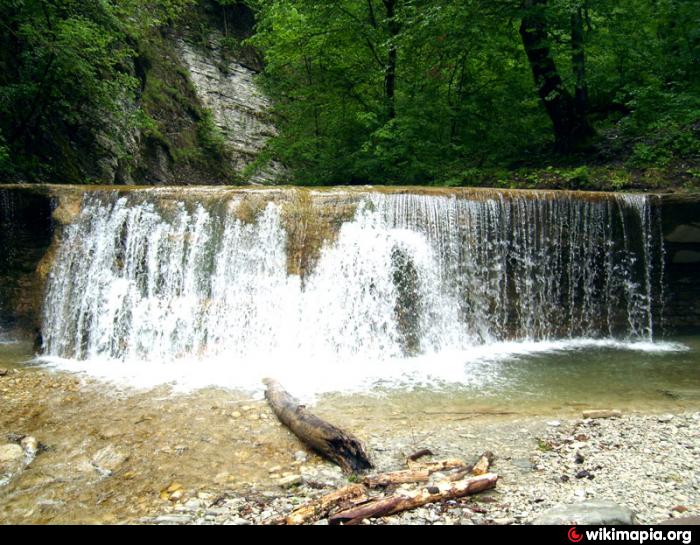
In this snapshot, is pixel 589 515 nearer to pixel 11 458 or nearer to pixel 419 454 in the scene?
pixel 419 454

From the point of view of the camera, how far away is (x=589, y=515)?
266cm

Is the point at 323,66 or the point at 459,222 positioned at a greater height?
the point at 323,66

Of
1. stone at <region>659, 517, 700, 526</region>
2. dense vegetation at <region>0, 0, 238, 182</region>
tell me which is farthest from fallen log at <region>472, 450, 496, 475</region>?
dense vegetation at <region>0, 0, 238, 182</region>

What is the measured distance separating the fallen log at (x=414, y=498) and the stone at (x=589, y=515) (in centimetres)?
53

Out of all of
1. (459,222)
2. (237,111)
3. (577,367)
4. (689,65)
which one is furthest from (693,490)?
(237,111)

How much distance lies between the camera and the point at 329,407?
17.7 ft

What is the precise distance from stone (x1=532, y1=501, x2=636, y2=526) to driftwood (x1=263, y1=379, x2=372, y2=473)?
4.98ft

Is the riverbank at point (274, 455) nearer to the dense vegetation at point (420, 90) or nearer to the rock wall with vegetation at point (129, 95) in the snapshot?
the dense vegetation at point (420, 90)

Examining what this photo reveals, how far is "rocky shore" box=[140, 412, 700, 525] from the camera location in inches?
116

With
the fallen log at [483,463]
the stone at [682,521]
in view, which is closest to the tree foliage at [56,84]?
the fallen log at [483,463]

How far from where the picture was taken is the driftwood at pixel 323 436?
3.94 meters

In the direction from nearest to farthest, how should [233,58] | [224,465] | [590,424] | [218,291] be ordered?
[224,465], [590,424], [218,291], [233,58]
